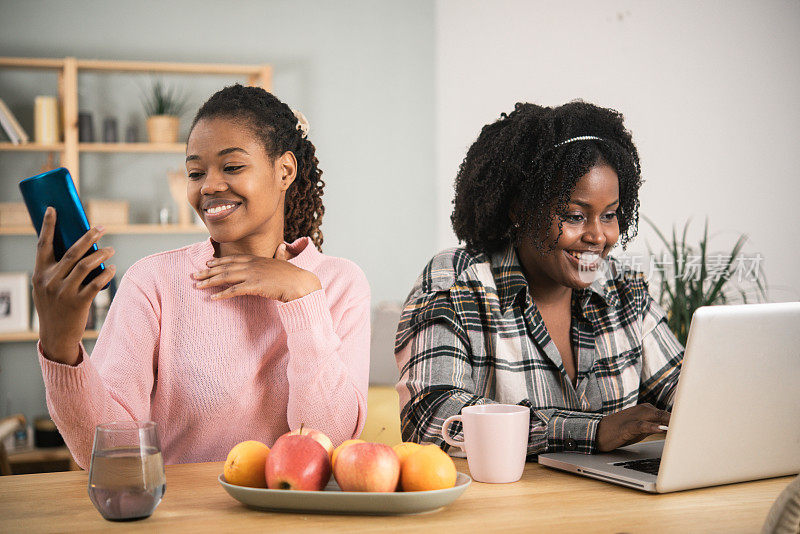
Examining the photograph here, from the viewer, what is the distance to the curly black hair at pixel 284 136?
1.36 metres

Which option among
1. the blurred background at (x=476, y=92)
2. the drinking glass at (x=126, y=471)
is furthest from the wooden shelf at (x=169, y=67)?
the drinking glass at (x=126, y=471)

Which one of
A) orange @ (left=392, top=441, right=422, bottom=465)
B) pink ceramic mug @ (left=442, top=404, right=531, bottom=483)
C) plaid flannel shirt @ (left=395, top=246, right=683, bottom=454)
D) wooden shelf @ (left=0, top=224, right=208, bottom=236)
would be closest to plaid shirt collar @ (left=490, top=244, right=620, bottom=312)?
plaid flannel shirt @ (left=395, top=246, right=683, bottom=454)

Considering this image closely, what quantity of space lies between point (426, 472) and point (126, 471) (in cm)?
33

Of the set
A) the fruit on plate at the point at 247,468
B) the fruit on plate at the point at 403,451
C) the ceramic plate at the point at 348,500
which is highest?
the fruit on plate at the point at 403,451

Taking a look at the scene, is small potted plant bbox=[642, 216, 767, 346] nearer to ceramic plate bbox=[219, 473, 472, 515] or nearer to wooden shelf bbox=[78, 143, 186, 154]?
ceramic plate bbox=[219, 473, 472, 515]

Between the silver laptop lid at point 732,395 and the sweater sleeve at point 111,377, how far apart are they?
772 millimetres

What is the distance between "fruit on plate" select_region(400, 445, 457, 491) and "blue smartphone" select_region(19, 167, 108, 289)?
0.45m

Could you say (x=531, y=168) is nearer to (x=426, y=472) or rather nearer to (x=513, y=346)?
(x=513, y=346)

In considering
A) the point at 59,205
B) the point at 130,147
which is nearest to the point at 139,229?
the point at 130,147

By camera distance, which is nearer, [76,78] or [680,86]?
[76,78]

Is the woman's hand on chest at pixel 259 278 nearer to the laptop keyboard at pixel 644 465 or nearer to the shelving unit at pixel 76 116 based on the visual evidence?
the laptop keyboard at pixel 644 465

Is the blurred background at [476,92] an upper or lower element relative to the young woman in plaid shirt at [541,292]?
upper

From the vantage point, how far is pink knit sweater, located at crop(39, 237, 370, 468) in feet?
4.06

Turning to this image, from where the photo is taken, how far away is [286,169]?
56.3 inches
